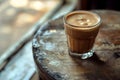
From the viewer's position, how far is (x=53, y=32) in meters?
1.27

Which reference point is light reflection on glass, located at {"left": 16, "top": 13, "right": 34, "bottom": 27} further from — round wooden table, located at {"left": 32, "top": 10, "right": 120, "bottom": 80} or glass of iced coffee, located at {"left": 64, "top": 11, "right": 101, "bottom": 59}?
glass of iced coffee, located at {"left": 64, "top": 11, "right": 101, "bottom": 59}

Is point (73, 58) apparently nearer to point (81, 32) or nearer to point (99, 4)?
point (81, 32)

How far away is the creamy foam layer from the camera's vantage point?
3.51 ft

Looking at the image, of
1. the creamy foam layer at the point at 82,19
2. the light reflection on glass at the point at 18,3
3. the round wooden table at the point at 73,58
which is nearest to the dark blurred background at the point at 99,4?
the light reflection on glass at the point at 18,3

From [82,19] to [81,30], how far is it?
0.09m

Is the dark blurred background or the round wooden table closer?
the round wooden table

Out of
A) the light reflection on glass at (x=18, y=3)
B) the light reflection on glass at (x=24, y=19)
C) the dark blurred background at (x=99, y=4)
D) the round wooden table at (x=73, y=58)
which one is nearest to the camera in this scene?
the round wooden table at (x=73, y=58)

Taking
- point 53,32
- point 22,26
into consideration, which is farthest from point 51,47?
point 22,26

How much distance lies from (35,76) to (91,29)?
0.65 meters

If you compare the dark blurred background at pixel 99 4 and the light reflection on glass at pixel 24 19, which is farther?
the light reflection on glass at pixel 24 19

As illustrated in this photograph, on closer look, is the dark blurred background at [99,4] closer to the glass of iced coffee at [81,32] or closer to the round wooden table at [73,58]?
the round wooden table at [73,58]

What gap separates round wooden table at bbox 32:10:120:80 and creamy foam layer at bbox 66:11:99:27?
0.14 m

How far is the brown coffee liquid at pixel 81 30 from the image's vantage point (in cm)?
104

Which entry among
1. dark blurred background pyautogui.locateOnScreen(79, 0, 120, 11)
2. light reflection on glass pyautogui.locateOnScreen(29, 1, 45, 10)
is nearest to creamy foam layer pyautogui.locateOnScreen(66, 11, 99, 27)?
dark blurred background pyautogui.locateOnScreen(79, 0, 120, 11)
